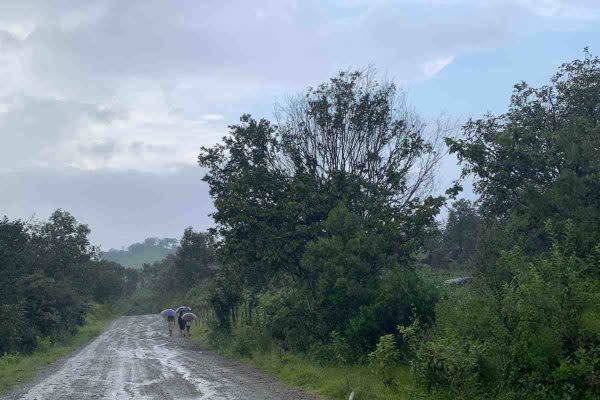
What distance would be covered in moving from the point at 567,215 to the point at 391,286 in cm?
535

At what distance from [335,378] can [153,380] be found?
5.35 m

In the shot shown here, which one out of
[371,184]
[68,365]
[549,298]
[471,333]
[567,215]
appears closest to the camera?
[549,298]

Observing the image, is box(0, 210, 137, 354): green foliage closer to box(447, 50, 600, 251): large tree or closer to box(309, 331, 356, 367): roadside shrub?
box(309, 331, 356, 367): roadside shrub

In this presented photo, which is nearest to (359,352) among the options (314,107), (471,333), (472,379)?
(471,333)

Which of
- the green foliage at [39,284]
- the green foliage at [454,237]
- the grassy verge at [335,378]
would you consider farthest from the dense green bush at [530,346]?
the green foliage at [454,237]

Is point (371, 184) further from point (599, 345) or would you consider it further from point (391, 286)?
point (599, 345)

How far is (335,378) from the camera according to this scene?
1675 cm

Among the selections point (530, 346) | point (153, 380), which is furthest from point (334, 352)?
point (530, 346)

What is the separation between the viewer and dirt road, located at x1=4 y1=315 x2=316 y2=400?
1545 cm

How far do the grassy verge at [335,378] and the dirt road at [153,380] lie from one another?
21.9 inches

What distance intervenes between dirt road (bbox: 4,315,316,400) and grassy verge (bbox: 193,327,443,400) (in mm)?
556

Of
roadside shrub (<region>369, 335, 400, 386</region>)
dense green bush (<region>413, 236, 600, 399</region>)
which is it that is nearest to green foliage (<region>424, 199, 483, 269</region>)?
roadside shrub (<region>369, 335, 400, 386</region>)

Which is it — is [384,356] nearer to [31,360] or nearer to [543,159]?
[543,159]

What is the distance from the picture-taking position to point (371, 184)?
26531mm
